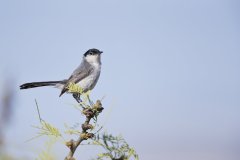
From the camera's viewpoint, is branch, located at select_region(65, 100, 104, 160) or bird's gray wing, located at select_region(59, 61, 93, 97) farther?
bird's gray wing, located at select_region(59, 61, 93, 97)

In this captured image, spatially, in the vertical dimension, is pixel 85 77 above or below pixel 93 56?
below

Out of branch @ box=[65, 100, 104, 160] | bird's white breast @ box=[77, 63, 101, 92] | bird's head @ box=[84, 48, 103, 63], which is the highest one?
bird's head @ box=[84, 48, 103, 63]

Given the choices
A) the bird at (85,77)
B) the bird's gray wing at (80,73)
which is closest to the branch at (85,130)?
the bird at (85,77)

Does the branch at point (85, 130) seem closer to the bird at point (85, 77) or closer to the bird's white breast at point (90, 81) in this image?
the bird at point (85, 77)

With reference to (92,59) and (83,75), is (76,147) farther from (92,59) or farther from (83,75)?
(92,59)

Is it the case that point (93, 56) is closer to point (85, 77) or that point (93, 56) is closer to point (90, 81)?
point (85, 77)

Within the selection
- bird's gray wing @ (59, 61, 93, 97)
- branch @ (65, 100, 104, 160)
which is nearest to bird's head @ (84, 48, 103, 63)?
bird's gray wing @ (59, 61, 93, 97)

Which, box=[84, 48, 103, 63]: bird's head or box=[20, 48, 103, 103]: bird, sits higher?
box=[84, 48, 103, 63]: bird's head

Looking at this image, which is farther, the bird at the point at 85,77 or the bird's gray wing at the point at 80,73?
the bird's gray wing at the point at 80,73

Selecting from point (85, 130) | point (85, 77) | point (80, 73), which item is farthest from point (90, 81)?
point (85, 130)

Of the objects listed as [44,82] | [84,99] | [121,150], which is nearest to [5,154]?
[121,150]

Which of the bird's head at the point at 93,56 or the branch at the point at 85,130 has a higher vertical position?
the bird's head at the point at 93,56

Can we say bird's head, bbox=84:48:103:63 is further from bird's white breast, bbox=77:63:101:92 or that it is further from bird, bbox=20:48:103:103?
bird's white breast, bbox=77:63:101:92

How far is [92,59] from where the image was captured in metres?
7.90
